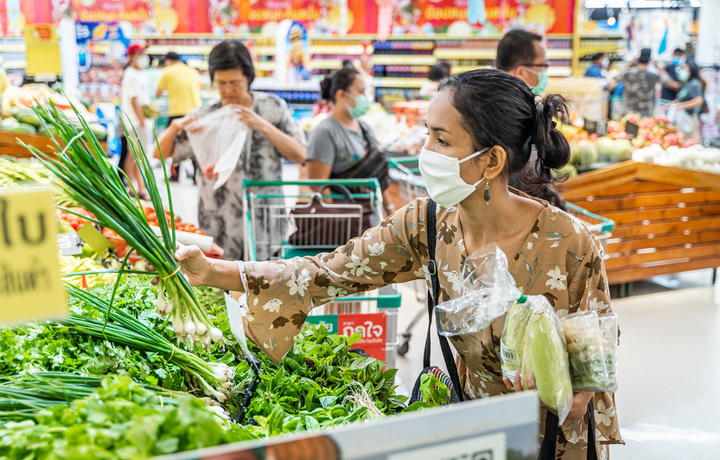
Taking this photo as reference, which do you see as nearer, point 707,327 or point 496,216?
A: point 496,216

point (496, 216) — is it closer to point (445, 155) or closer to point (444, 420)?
point (445, 155)

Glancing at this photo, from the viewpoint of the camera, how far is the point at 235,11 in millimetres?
13594

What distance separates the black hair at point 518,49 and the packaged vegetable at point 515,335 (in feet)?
7.74

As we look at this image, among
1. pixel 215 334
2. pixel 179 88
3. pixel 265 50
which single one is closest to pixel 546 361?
pixel 215 334

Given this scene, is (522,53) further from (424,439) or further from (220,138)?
(424,439)

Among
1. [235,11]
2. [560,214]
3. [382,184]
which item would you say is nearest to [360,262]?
[560,214]

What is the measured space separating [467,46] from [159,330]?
37.4 ft

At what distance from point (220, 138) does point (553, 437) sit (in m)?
2.36

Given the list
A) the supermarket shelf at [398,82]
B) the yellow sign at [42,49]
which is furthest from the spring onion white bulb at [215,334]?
the supermarket shelf at [398,82]

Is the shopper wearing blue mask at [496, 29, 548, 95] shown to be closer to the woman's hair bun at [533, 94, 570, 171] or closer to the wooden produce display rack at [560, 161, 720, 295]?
the wooden produce display rack at [560, 161, 720, 295]

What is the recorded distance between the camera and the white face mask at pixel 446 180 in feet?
5.42

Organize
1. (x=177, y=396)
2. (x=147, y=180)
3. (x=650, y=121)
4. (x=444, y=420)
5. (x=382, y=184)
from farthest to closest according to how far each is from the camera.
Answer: (x=650, y=121) < (x=382, y=184) < (x=147, y=180) < (x=177, y=396) < (x=444, y=420)

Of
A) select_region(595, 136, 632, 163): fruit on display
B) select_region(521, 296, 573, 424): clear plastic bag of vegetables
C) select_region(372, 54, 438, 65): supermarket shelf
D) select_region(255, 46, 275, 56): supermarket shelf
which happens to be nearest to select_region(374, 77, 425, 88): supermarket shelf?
select_region(372, 54, 438, 65): supermarket shelf

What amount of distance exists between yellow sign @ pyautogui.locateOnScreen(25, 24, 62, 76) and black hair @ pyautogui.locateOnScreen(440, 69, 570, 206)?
27.1ft
